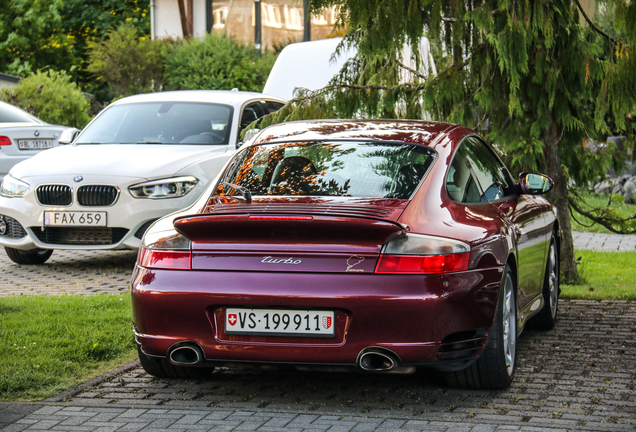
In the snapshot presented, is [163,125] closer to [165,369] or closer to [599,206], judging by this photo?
[599,206]

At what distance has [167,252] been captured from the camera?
4629 millimetres

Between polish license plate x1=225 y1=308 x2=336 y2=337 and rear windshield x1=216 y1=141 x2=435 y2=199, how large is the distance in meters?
0.75

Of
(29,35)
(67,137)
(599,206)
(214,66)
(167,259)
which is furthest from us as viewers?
(29,35)

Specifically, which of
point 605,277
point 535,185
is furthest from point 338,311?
point 605,277

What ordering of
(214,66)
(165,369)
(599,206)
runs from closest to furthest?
1. (165,369)
2. (599,206)
3. (214,66)

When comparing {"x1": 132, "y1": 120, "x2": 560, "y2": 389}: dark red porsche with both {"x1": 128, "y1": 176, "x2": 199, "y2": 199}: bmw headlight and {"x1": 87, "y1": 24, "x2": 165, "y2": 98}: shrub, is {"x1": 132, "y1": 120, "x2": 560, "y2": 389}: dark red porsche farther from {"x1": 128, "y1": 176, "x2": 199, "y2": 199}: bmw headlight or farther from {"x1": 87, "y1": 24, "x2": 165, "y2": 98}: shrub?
{"x1": 87, "y1": 24, "x2": 165, "y2": 98}: shrub

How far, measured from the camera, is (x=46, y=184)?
9.19 meters

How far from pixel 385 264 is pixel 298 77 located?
10.4m

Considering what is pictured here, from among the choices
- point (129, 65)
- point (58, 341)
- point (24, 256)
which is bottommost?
point (24, 256)

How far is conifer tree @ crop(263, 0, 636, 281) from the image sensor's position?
24.7ft

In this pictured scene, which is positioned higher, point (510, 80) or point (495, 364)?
point (510, 80)

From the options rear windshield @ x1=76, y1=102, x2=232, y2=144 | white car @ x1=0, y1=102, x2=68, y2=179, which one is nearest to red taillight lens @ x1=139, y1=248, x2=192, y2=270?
rear windshield @ x1=76, y1=102, x2=232, y2=144

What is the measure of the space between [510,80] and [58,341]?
424 centimetres

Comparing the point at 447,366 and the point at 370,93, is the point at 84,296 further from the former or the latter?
the point at 447,366
